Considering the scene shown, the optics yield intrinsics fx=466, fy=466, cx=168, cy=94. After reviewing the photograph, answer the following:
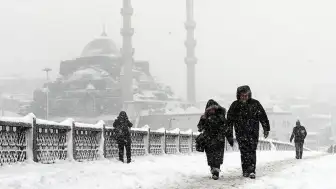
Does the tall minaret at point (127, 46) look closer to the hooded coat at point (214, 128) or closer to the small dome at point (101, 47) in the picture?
the small dome at point (101, 47)

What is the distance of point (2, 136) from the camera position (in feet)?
27.3

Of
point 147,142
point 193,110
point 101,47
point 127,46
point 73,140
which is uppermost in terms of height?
point 101,47

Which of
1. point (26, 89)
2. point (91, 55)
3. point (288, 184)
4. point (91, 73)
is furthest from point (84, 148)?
point (26, 89)

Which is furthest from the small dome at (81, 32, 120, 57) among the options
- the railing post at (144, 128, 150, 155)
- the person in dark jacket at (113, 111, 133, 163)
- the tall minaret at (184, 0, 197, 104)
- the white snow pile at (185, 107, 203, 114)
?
the person in dark jacket at (113, 111, 133, 163)

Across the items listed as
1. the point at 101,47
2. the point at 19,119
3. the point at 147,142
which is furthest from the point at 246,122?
the point at 101,47

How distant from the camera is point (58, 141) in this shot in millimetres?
10461

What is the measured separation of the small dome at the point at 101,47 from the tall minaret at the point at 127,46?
2098cm

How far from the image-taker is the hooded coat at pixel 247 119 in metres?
7.99

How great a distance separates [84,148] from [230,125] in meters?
4.75

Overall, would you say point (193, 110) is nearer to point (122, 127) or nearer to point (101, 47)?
point (101, 47)

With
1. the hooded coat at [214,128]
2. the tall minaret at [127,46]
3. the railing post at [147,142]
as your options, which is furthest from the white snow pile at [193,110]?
the hooded coat at [214,128]

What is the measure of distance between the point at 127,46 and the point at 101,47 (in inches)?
981

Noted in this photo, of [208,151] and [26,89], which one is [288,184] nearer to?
[208,151]

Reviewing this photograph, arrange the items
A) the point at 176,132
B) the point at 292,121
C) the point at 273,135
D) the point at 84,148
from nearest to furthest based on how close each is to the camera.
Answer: the point at 84,148, the point at 176,132, the point at 273,135, the point at 292,121
